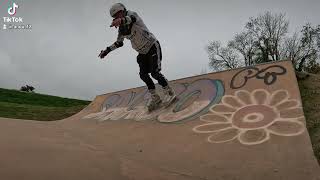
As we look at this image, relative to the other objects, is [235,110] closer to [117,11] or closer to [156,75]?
[156,75]

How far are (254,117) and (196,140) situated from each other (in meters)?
0.97

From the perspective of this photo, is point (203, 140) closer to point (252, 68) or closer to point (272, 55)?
point (252, 68)

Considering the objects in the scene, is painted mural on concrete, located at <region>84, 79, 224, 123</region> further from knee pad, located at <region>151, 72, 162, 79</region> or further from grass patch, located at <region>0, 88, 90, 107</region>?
grass patch, located at <region>0, 88, 90, 107</region>

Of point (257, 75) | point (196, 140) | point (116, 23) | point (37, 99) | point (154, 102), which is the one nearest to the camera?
point (196, 140)

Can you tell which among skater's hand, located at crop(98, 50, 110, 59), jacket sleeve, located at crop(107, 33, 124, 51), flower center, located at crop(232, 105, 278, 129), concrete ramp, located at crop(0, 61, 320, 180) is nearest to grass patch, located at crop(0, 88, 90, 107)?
Result: concrete ramp, located at crop(0, 61, 320, 180)

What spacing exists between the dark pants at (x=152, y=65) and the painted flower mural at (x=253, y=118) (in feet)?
4.50

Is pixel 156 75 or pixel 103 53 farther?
pixel 103 53

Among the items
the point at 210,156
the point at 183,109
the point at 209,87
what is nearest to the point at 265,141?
the point at 210,156

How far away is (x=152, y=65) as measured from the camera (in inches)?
262

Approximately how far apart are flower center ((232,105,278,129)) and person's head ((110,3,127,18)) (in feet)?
9.12

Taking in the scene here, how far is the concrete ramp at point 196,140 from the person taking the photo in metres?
3.02

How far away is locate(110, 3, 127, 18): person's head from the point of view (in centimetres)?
622

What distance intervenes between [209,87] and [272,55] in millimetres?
31785

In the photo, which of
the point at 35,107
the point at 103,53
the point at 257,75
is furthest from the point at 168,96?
the point at 35,107
